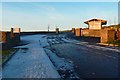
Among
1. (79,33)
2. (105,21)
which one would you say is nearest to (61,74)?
(79,33)

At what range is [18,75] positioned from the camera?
12.5 m

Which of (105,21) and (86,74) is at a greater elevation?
(105,21)

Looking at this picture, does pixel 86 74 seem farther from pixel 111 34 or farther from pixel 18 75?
pixel 111 34

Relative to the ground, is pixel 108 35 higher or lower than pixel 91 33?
lower

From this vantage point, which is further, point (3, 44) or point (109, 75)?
point (3, 44)

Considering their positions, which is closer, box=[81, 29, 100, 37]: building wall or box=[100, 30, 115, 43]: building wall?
box=[100, 30, 115, 43]: building wall

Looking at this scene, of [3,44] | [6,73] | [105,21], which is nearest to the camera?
[6,73]

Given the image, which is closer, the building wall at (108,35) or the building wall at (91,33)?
the building wall at (108,35)

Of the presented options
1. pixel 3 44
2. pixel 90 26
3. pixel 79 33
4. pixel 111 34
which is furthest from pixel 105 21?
pixel 3 44

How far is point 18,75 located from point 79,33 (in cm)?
4690

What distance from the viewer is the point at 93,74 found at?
12.1 meters

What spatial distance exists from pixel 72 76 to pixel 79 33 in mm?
47213

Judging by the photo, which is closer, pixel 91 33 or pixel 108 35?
pixel 108 35

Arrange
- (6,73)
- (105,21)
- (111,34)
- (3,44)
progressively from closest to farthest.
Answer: (6,73) < (3,44) < (111,34) < (105,21)
